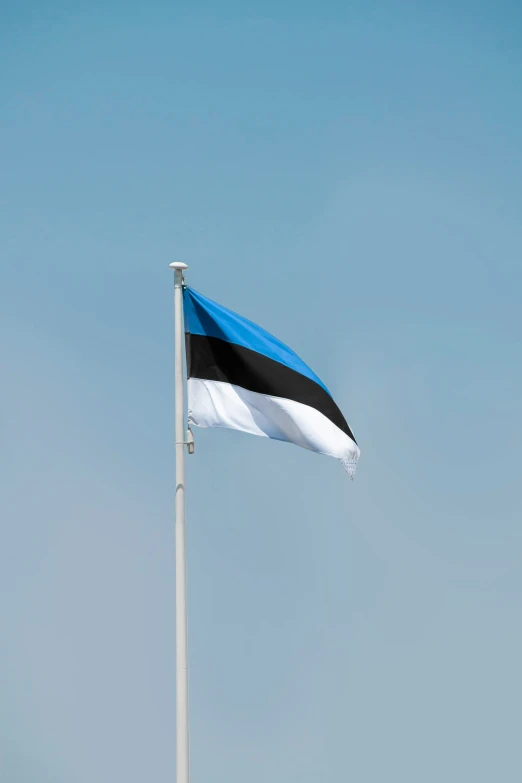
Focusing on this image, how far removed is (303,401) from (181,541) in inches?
131

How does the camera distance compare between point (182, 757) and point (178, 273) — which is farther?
point (178, 273)

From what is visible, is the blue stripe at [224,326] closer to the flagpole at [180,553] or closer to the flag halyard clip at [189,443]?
the flagpole at [180,553]

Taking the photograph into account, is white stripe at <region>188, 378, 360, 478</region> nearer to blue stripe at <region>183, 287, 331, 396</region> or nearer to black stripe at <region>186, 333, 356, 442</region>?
black stripe at <region>186, 333, 356, 442</region>

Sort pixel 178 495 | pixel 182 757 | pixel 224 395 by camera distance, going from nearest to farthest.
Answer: pixel 182 757 → pixel 178 495 → pixel 224 395

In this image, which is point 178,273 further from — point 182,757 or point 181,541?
point 182,757

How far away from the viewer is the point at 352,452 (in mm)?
17344

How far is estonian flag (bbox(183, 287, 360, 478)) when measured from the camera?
642 inches

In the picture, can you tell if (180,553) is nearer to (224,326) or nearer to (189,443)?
(189,443)

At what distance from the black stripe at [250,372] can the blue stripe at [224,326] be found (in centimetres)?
9

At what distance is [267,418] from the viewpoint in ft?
55.3

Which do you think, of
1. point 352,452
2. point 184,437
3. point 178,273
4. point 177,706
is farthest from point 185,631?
point 178,273

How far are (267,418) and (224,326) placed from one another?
1624 mm

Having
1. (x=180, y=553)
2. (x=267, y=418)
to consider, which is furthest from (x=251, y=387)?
(x=180, y=553)

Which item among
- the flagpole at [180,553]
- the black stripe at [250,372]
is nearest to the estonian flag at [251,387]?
the black stripe at [250,372]
